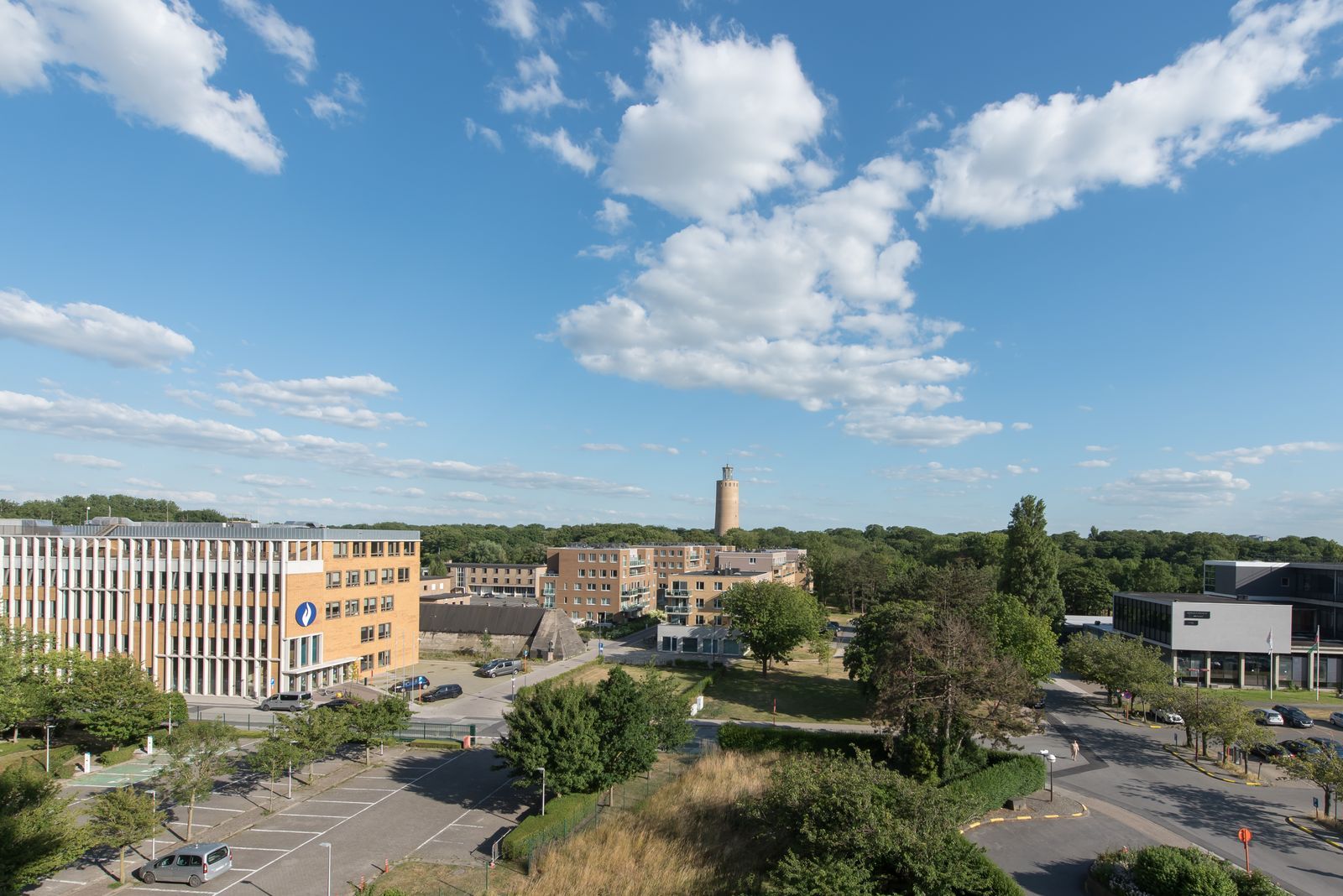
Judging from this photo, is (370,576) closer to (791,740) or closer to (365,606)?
(365,606)

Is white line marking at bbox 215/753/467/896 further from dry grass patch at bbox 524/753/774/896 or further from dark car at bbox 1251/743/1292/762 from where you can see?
dark car at bbox 1251/743/1292/762

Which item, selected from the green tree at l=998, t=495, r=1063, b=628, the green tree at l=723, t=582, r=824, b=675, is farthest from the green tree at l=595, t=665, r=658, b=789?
the green tree at l=998, t=495, r=1063, b=628

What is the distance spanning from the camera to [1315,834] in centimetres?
2984

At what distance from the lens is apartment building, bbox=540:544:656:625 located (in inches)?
3878

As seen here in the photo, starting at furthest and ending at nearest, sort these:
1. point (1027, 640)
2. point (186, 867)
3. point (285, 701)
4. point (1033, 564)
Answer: point (1033, 564)
point (1027, 640)
point (285, 701)
point (186, 867)

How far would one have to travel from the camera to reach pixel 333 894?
23.7 metres

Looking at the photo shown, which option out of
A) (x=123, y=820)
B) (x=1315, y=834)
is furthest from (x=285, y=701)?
(x=1315, y=834)

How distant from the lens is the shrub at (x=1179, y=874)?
2142 cm

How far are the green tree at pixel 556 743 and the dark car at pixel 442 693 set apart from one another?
24.1 metres

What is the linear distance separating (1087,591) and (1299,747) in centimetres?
5904

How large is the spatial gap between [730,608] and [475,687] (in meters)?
23.6

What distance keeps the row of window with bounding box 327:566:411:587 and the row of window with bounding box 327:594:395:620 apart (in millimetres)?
1245

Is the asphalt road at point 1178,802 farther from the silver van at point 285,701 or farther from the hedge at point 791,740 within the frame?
the silver van at point 285,701

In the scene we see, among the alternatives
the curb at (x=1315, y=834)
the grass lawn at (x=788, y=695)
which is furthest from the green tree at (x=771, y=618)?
the curb at (x=1315, y=834)
